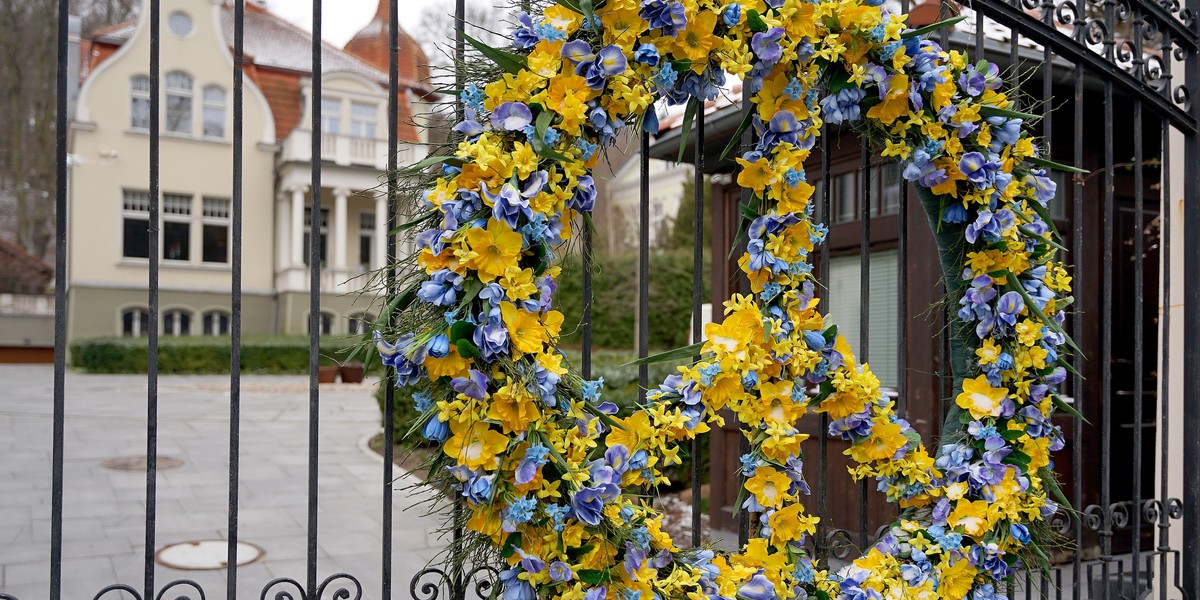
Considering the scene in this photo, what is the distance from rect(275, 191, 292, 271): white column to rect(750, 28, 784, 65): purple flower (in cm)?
2230

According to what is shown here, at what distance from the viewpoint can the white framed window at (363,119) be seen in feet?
78.0

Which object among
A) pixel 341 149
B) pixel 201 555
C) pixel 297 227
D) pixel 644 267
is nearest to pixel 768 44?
pixel 644 267

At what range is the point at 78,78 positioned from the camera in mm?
22297

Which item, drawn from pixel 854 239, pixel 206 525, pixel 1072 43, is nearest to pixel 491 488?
pixel 1072 43

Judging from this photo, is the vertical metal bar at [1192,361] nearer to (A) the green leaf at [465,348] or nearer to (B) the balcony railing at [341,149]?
(A) the green leaf at [465,348]

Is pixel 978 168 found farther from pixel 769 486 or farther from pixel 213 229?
pixel 213 229

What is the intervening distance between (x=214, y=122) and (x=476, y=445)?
23.4 m

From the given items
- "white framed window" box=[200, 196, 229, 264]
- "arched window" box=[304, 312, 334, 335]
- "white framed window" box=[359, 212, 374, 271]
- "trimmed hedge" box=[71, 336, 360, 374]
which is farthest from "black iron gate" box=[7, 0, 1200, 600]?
"white framed window" box=[359, 212, 374, 271]

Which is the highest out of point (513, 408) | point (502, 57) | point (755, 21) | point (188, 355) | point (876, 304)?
point (755, 21)

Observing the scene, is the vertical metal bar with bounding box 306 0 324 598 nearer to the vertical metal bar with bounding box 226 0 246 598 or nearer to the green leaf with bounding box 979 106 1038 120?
the vertical metal bar with bounding box 226 0 246 598

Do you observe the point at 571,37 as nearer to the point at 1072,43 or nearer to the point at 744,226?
the point at 744,226

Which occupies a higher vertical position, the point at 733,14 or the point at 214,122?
the point at 214,122

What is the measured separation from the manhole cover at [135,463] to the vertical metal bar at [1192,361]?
7.25 m

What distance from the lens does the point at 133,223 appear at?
21.6 meters
